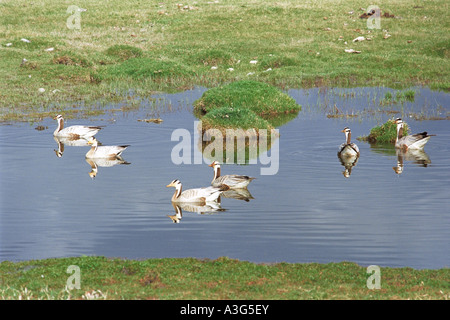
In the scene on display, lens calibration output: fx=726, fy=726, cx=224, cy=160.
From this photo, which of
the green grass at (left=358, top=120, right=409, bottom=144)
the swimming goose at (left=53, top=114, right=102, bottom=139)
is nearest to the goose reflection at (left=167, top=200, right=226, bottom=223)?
the swimming goose at (left=53, top=114, right=102, bottom=139)

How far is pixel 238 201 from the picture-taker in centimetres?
1969

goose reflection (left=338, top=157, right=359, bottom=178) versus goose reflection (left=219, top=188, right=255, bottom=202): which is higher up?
goose reflection (left=338, top=157, right=359, bottom=178)

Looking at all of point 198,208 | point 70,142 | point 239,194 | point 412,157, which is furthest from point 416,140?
point 70,142

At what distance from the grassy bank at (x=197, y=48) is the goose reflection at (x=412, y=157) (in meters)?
14.2

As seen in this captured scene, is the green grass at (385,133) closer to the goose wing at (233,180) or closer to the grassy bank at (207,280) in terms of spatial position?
the goose wing at (233,180)

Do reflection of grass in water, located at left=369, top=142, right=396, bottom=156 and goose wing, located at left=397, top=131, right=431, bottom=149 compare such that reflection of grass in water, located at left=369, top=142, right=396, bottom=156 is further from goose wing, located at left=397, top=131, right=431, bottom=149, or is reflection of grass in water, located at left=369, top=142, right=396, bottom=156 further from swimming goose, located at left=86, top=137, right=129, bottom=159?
swimming goose, located at left=86, top=137, right=129, bottom=159

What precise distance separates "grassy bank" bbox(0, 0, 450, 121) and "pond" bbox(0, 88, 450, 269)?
8281 mm

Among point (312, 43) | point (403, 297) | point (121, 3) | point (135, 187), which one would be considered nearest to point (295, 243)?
point (403, 297)

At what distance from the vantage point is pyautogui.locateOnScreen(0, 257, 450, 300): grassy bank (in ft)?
37.6

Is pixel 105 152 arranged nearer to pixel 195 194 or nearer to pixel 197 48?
pixel 195 194

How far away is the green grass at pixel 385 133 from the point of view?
27.8 metres

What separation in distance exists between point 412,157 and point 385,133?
9.03 feet

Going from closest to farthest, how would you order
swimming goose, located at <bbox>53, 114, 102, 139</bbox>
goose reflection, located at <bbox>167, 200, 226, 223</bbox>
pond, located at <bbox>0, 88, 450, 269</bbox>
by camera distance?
pond, located at <bbox>0, 88, 450, 269</bbox>
goose reflection, located at <bbox>167, 200, 226, 223</bbox>
swimming goose, located at <bbox>53, 114, 102, 139</bbox>

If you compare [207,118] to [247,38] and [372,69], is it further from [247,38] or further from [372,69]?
[247,38]
